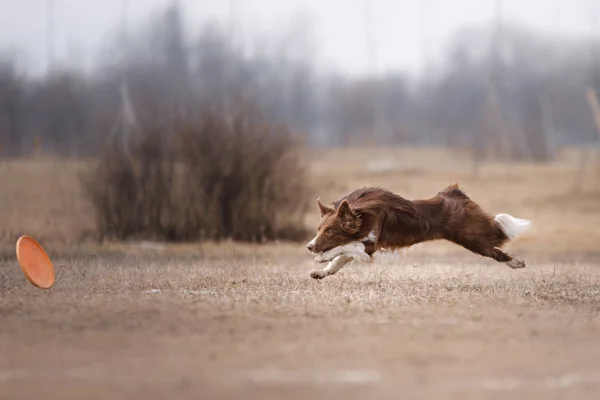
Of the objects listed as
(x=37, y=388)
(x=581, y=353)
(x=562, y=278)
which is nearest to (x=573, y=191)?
(x=562, y=278)

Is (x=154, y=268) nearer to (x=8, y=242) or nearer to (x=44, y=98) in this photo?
(x=8, y=242)

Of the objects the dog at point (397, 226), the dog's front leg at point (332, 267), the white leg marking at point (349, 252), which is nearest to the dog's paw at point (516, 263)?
the dog at point (397, 226)

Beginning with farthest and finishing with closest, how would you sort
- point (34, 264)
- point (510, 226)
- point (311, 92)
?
point (311, 92) → point (510, 226) → point (34, 264)

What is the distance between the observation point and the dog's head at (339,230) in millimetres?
10344

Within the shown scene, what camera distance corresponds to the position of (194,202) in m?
18.3

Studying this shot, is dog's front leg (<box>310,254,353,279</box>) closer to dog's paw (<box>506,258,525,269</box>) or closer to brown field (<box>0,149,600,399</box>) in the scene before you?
brown field (<box>0,149,600,399</box>)

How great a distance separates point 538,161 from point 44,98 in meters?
21.7

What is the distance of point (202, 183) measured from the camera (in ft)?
60.4

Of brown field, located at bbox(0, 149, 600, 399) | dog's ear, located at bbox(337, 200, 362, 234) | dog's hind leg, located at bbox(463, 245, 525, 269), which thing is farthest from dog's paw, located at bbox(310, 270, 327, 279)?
dog's hind leg, located at bbox(463, 245, 525, 269)

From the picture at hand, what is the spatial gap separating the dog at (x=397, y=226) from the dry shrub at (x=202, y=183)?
7.46 metres

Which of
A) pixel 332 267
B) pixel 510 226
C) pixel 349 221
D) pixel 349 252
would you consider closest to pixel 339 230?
pixel 349 221

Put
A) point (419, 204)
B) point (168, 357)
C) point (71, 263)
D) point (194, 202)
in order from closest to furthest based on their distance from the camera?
point (168, 357) < point (419, 204) < point (71, 263) < point (194, 202)

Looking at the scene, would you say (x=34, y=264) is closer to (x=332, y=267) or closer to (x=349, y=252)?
(x=332, y=267)

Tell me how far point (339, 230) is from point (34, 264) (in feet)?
10.5
